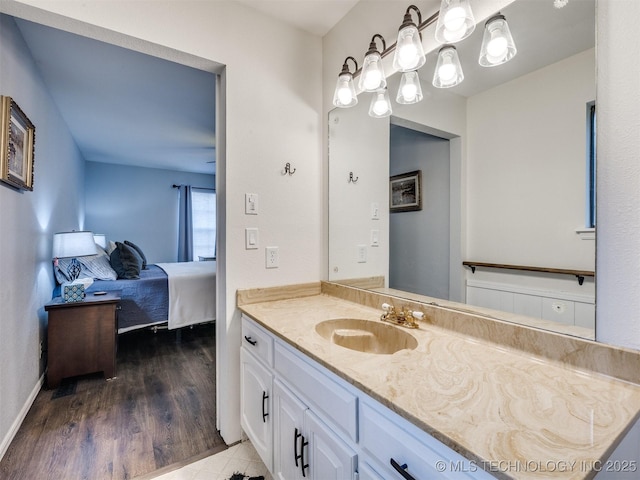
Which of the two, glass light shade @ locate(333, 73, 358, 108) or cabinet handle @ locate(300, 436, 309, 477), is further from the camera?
glass light shade @ locate(333, 73, 358, 108)

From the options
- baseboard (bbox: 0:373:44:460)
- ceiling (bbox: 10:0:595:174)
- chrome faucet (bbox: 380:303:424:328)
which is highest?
ceiling (bbox: 10:0:595:174)

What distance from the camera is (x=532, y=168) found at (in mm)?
1049

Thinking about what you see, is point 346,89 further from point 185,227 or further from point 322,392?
point 185,227

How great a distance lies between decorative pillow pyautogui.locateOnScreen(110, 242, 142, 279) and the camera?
326 cm

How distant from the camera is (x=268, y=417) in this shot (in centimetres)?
131

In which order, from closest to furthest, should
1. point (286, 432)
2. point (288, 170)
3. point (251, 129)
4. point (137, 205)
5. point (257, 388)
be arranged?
point (286, 432)
point (257, 388)
point (251, 129)
point (288, 170)
point (137, 205)

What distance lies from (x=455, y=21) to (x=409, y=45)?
190 millimetres

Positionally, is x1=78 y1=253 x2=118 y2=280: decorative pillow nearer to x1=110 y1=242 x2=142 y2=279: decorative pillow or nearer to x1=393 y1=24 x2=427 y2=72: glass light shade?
x1=110 y1=242 x2=142 y2=279: decorative pillow

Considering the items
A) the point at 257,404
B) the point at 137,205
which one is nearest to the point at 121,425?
the point at 257,404

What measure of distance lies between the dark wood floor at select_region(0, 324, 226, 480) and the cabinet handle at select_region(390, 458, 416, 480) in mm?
1324

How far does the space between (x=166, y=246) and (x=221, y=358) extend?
190 inches

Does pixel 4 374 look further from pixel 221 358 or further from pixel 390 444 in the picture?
pixel 390 444

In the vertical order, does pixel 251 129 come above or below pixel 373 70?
below

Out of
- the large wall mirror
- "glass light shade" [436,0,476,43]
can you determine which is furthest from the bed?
"glass light shade" [436,0,476,43]
